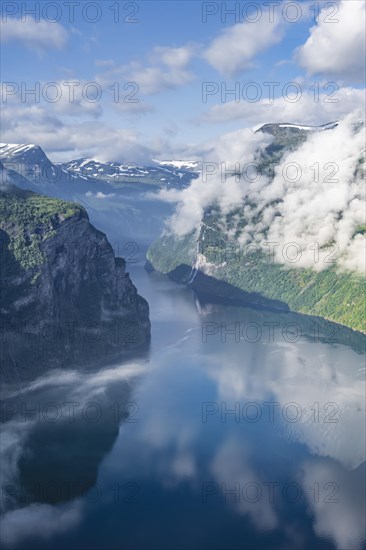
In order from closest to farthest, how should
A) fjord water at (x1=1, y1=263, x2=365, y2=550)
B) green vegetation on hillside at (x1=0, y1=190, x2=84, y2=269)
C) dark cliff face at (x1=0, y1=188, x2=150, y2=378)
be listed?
fjord water at (x1=1, y1=263, x2=365, y2=550) → dark cliff face at (x1=0, y1=188, x2=150, y2=378) → green vegetation on hillside at (x1=0, y1=190, x2=84, y2=269)

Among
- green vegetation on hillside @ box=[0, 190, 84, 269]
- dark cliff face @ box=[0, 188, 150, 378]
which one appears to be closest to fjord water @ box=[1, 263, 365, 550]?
dark cliff face @ box=[0, 188, 150, 378]

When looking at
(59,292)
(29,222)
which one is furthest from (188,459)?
(29,222)

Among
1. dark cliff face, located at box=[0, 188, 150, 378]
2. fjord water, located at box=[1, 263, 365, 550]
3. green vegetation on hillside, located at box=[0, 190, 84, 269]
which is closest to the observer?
fjord water, located at box=[1, 263, 365, 550]

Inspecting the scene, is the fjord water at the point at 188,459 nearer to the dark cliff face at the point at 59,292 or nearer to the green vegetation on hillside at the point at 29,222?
the dark cliff face at the point at 59,292

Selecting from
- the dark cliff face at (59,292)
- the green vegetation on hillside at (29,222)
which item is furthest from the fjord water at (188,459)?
the green vegetation on hillside at (29,222)

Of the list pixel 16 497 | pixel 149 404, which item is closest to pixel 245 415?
pixel 149 404

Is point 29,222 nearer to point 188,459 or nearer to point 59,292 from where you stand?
point 59,292

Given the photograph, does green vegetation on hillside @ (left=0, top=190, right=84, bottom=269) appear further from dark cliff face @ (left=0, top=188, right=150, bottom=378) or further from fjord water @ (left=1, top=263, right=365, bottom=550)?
fjord water @ (left=1, top=263, right=365, bottom=550)
